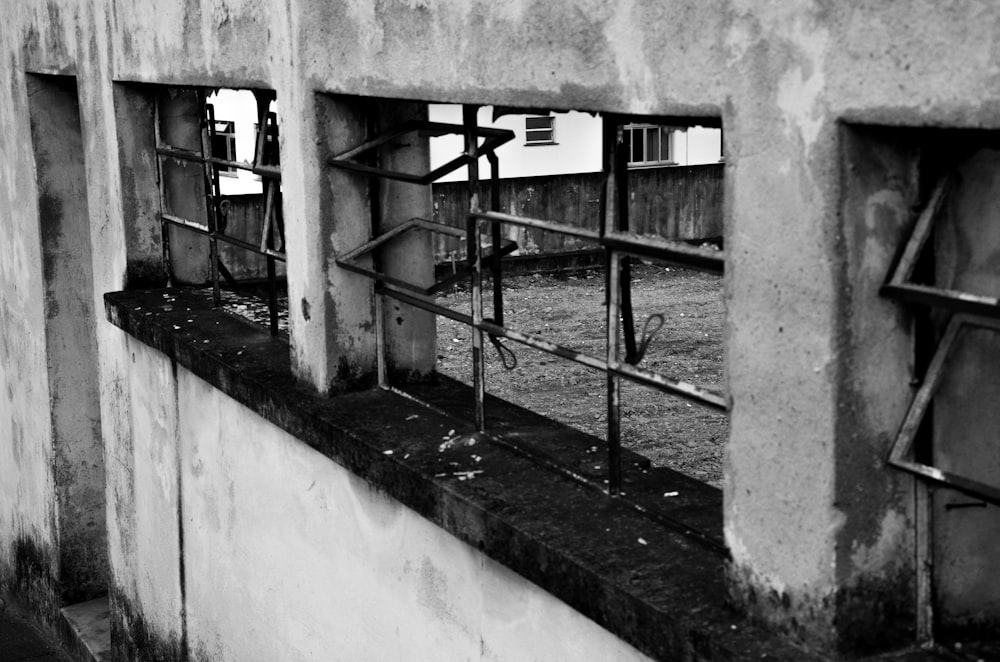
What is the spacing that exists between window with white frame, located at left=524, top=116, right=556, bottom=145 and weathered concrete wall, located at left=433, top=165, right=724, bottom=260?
17.8 feet

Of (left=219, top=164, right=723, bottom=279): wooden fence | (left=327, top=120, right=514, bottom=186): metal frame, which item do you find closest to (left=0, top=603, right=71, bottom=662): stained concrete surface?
(left=327, top=120, right=514, bottom=186): metal frame

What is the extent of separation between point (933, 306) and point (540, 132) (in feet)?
72.5

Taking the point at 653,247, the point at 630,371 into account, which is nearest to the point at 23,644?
the point at 630,371

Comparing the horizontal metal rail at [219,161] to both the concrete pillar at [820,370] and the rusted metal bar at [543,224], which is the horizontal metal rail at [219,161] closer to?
the rusted metal bar at [543,224]

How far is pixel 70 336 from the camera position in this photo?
25.2 feet

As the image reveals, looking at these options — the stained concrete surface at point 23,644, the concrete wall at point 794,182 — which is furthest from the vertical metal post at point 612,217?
the stained concrete surface at point 23,644

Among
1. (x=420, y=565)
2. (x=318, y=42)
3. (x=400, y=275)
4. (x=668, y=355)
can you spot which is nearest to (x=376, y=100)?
(x=318, y=42)

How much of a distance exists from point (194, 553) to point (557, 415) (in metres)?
4.75

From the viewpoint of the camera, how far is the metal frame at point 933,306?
234cm

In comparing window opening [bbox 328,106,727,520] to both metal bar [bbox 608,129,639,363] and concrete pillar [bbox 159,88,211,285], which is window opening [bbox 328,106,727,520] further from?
concrete pillar [bbox 159,88,211,285]

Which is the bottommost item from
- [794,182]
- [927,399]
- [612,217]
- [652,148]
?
[652,148]

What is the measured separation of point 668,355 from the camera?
40.3 feet

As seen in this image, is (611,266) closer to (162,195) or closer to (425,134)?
(425,134)

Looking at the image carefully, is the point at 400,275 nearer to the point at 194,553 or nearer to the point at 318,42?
the point at 318,42
